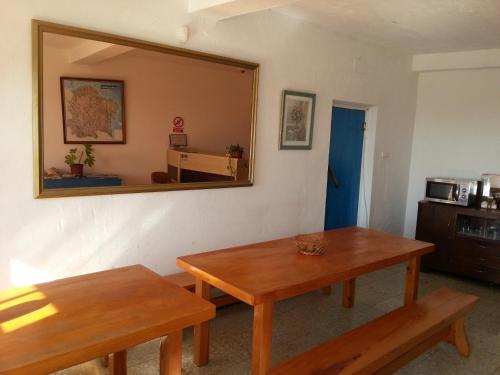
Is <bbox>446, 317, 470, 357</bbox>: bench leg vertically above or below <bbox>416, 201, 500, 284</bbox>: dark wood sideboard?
below

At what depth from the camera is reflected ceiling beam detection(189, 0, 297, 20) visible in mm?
2737

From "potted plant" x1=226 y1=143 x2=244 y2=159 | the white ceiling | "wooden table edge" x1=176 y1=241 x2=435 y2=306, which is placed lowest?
→ "wooden table edge" x1=176 y1=241 x2=435 y2=306

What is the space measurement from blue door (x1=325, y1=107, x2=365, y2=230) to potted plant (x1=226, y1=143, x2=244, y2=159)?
1.41 m

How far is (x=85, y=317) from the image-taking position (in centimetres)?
163

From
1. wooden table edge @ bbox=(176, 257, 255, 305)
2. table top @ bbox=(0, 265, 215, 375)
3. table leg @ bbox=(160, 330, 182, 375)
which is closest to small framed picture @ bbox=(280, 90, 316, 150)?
wooden table edge @ bbox=(176, 257, 255, 305)

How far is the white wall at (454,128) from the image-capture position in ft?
16.3

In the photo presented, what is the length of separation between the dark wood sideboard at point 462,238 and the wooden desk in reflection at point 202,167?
239 cm

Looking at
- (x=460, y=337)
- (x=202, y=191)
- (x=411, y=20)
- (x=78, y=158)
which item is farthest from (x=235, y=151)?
(x=460, y=337)

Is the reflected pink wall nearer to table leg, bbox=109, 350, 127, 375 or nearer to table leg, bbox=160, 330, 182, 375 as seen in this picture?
table leg, bbox=109, 350, 127, 375

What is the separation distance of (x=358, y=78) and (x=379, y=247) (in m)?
2.33

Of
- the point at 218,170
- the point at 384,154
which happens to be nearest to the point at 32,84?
the point at 218,170

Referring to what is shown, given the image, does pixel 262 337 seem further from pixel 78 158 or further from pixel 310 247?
pixel 78 158

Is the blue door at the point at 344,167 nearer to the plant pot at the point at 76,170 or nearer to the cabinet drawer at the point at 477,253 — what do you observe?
the cabinet drawer at the point at 477,253

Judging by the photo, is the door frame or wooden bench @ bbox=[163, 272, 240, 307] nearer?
wooden bench @ bbox=[163, 272, 240, 307]
